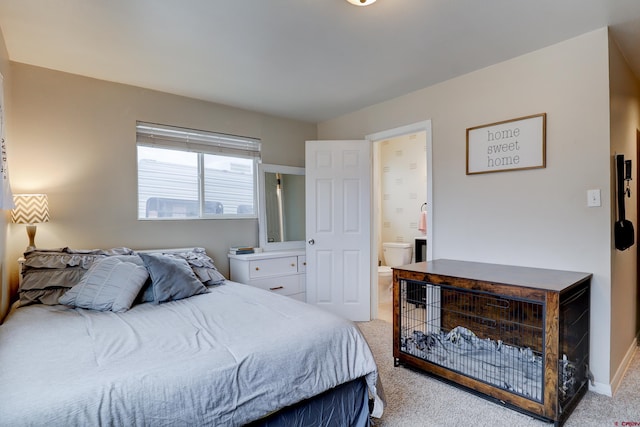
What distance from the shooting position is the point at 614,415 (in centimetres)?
198

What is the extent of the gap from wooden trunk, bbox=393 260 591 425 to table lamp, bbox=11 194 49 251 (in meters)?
2.67

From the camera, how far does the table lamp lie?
2471 mm

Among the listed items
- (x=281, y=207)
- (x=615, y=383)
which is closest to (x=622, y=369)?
(x=615, y=383)

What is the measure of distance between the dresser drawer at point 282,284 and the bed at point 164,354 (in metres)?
1.09

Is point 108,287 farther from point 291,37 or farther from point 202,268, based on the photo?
point 291,37

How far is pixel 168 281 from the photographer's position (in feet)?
7.68

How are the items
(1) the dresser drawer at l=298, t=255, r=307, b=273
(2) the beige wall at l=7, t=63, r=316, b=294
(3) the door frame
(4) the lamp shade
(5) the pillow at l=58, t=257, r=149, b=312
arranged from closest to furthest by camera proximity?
(5) the pillow at l=58, t=257, r=149, b=312 → (4) the lamp shade → (2) the beige wall at l=7, t=63, r=316, b=294 → (3) the door frame → (1) the dresser drawer at l=298, t=255, r=307, b=273

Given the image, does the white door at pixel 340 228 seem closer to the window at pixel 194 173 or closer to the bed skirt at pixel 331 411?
the window at pixel 194 173

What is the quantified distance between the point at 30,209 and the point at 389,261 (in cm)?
413

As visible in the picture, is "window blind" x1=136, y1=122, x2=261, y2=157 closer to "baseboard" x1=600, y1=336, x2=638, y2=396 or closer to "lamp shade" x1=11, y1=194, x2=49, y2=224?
"lamp shade" x1=11, y1=194, x2=49, y2=224

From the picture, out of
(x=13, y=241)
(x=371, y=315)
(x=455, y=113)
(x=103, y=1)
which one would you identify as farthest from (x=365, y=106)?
(x=13, y=241)

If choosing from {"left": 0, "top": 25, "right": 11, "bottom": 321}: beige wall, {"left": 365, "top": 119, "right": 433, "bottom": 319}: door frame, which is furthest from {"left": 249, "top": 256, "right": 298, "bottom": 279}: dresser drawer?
{"left": 0, "top": 25, "right": 11, "bottom": 321}: beige wall

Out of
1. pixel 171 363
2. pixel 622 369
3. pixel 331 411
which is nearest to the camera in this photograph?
pixel 171 363

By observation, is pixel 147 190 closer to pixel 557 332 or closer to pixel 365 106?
pixel 365 106
